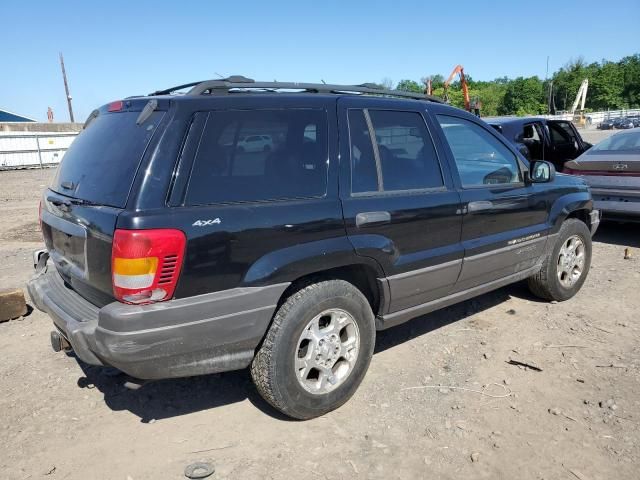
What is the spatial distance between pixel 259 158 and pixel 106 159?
34.0 inches

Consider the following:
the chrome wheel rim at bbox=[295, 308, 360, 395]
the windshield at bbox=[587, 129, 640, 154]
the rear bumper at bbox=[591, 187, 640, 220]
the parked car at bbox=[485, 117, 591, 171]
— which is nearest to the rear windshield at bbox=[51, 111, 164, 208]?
the chrome wheel rim at bbox=[295, 308, 360, 395]

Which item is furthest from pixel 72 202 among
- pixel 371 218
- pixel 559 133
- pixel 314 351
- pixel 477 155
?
pixel 559 133

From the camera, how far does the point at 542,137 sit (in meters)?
9.99

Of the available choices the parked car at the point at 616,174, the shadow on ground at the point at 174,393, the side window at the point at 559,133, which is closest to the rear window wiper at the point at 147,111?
the shadow on ground at the point at 174,393

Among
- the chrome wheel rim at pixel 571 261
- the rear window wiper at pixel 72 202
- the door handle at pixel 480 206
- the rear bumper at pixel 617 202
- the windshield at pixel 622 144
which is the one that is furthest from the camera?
the windshield at pixel 622 144

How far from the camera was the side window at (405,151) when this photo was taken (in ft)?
11.5

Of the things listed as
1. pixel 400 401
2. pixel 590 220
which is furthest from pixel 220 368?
pixel 590 220

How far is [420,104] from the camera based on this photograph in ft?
12.7

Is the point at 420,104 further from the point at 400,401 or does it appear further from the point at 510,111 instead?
the point at 510,111

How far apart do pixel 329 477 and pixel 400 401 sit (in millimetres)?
866

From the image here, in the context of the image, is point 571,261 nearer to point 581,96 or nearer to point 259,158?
point 259,158

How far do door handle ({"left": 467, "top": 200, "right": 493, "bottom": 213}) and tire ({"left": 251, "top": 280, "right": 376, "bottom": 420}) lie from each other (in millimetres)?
1170

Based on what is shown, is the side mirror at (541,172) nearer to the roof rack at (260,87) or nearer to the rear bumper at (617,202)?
the roof rack at (260,87)

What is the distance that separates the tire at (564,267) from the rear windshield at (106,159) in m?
3.74
